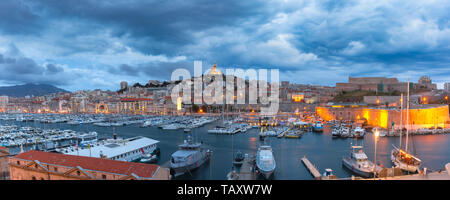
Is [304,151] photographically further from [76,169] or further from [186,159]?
[76,169]

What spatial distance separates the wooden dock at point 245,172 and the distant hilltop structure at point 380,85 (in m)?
24.7

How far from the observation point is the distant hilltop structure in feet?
84.3

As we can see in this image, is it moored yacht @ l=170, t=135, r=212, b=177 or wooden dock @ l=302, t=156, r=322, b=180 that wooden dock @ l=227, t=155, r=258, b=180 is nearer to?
moored yacht @ l=170, t=135, r=212, b=177

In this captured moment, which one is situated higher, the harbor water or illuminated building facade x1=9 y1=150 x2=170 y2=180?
illuminated building facade x1=9 y1=150 x2=170 y2=180

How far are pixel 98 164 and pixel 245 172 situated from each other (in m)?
3.02

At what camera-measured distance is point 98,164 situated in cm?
338

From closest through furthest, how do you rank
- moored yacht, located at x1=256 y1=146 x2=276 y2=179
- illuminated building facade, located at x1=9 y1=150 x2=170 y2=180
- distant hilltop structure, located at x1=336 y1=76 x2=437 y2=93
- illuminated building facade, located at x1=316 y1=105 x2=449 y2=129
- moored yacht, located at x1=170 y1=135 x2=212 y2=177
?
1. illuminated building facade, located at x1=9 y1=150 x2=170 y2=180
2. moored yacht, located at x1=256 y1=146 x2=276 y2=179
3. moored yacht, located at x1=170 y1=135 x2=212 y2=177
4. illuminated building facade, located at x1=316 y1=105 x2=449 y2=129
5. distant hilltop structure, located at x1=336 y1=76 x2=437 y2=93

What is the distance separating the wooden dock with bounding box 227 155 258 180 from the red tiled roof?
2.17 m

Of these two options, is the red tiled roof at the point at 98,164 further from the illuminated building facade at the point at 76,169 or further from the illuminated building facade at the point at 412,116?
the illuminated building facade at the point at 412,116

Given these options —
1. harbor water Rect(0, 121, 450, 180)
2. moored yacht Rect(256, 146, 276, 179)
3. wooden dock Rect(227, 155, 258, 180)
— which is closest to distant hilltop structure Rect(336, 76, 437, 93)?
harbor water Rect(0, 121, 450, 180)

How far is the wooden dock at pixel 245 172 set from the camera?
499 centimetres
